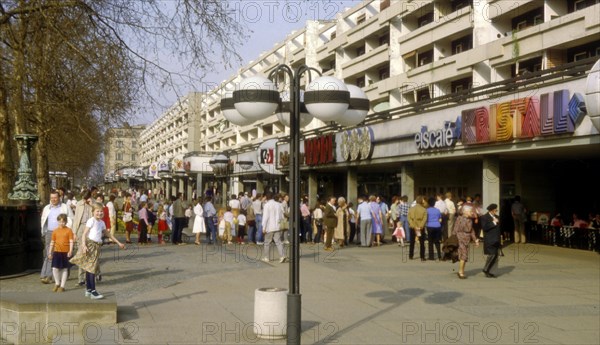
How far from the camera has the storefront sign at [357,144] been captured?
29047 millimetres

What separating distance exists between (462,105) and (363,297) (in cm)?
1175

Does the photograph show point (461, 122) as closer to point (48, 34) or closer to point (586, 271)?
point (586, 271)

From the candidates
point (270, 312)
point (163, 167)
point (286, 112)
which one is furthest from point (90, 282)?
point (163, 167)

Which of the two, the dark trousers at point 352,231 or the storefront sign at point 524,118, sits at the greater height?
the storefront sign at point 524,118

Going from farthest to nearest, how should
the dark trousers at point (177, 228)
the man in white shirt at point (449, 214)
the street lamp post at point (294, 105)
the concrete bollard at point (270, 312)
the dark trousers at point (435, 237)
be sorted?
the dark trousers at point (177, 228) < the man in white shirt at point (449, 214) < the dark trousers at point (435, 237) < the concrete bollard at point (270, 312) < the street lamp post at point (294, 105)

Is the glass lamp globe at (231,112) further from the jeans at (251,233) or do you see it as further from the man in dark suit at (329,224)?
the jeans at (251,233)

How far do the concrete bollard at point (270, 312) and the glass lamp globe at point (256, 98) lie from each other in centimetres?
222

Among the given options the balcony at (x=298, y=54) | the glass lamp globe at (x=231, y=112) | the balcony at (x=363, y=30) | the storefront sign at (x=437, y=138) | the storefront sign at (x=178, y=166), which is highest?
the balcony at (x=298, y=54)

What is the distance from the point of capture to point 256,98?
7.92 metres

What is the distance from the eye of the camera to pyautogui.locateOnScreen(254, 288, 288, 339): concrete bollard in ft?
27.2

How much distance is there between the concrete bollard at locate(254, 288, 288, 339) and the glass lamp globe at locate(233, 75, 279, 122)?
2217 millimetres

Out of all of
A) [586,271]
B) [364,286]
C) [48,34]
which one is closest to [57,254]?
[48,34]

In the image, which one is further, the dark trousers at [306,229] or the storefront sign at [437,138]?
the dark trousers at [306,229]

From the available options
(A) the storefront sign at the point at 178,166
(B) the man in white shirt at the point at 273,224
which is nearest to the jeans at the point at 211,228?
(B) the man in white shirt at the point at 273,224
